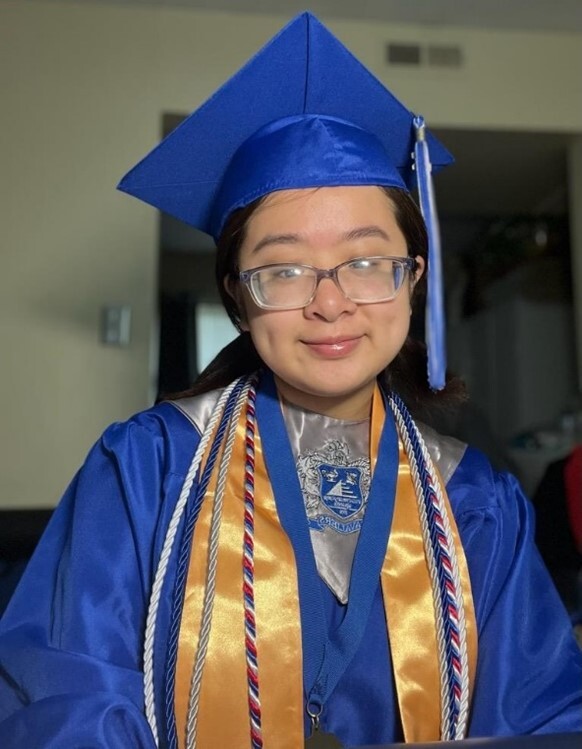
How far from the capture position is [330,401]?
0.95m

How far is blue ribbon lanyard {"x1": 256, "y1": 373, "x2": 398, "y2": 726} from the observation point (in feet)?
2.67

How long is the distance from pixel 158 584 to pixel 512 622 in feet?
1.34

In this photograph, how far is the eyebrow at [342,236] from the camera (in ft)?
2.72

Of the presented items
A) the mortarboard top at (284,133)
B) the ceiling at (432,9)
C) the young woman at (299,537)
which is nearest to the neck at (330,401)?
the young woman at (299,537)

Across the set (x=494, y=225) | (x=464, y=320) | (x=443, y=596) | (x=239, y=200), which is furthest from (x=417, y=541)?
(x=464, y=320)

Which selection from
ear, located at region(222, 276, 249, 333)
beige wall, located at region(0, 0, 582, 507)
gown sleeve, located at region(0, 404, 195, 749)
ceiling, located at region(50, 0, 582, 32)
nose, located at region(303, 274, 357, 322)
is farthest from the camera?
ceiling, located at region(50, 0, 582, 32)

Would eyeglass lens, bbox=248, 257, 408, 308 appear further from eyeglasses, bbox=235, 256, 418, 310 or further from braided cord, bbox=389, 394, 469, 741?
braided cord, bbox=389, 394, 469, 741

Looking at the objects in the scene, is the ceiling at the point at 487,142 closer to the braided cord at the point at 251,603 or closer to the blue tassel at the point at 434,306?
the blue tassel at the point at 434,306

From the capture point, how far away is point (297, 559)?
0.84m

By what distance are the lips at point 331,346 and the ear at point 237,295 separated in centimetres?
14

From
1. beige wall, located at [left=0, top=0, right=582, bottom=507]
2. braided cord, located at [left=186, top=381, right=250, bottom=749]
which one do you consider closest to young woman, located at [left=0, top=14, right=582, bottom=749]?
braided cord, located at [left=186, top=381, right=250, bottom=749]

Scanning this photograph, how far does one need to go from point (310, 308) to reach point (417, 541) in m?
0.31

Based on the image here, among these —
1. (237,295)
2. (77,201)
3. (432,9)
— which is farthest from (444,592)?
(432,9)

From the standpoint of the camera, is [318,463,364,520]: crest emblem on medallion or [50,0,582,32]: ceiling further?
[50,0,582,32]: ceiling
